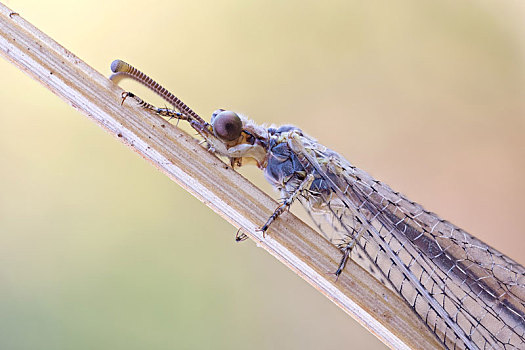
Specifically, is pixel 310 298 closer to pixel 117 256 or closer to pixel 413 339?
pixel 117 256

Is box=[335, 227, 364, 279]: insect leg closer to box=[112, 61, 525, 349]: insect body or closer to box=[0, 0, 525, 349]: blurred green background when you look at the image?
box=[112, 61, 525, 349]: insect body

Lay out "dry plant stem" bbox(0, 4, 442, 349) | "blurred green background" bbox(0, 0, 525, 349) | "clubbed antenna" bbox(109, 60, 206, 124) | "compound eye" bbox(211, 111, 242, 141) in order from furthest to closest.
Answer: "blurred green background" bbox(0, 0, 525, 349), "compound eye" bbox(211, 111, 242, 141), "clubbed antenna" bbox(109, 60, 206, 124), "dry plant stem" bbox(0, 4, 442, 349)

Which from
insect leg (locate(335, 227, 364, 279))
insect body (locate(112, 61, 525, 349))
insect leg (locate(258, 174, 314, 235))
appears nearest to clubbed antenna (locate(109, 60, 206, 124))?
insect body (locate(112, 61, 525, 349))

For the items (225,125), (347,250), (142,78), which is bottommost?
(347,250)

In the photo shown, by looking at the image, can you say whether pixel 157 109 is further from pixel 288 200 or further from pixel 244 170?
pixel 244 170

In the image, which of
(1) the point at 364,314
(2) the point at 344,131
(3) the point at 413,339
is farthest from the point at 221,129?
(2) the point at 344,131

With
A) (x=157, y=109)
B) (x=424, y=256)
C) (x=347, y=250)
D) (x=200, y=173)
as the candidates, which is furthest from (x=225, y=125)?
(x=424, y=256)
